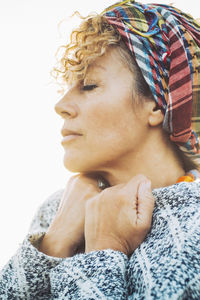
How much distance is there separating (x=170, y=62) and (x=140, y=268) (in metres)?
1.07

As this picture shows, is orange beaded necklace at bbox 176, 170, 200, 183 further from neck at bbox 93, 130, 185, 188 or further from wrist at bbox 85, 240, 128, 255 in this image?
wrist at bbox 85, 240, 128, 255

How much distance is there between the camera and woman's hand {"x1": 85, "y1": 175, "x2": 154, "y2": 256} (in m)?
1.10

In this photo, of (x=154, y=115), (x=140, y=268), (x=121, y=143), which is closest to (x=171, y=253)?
(x=140, y=268)

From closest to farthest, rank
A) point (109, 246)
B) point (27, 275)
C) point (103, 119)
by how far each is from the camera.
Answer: point (109, 246)
point (27, 275)
point (103, 119)

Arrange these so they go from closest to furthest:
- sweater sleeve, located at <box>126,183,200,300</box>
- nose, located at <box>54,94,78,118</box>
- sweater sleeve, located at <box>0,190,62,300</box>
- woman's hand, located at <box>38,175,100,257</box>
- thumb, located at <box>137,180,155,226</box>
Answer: sweater sleeve, located at <box>126,183,200,300</box> → thumb, located at <box>137,180,155,226</box> → sweater sleeve, located at <box>0,190,62,300</box> → woman's hand, located at <box>38,175,100,257</box> → nose, located at <box>54,94,78,118</box>

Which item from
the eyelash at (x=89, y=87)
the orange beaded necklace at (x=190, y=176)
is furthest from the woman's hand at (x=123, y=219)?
the eyelash at (x=89, y=87)

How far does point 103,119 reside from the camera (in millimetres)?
1407

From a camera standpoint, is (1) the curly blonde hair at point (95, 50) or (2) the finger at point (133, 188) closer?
(2) the finger at point (133, 188)

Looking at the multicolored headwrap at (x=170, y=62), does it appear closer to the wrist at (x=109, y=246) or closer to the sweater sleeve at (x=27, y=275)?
the wrist at (x=109, y=246)

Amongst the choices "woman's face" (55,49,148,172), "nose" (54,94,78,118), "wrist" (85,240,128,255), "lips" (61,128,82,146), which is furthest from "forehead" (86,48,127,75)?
"wrist" (85,240,128,255)

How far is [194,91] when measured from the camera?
145cm

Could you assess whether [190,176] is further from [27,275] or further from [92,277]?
[27,275]

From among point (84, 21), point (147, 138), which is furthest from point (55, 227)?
point (84, 21)

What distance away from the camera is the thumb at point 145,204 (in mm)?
1097
